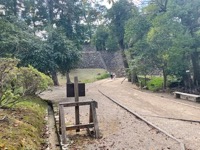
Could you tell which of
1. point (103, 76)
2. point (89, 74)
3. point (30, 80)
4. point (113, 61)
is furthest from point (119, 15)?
point (30, 80)

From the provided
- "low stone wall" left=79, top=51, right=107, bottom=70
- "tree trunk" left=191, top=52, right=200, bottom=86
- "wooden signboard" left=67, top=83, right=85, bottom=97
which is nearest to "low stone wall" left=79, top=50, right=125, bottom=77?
"low stone wall" left=79, top=51, right=107, bottom=70

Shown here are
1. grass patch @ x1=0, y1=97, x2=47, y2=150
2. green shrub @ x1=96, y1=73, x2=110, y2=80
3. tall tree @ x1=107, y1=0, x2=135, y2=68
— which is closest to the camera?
grass patch @ x1=0, y1=97, x2=47, y2=150

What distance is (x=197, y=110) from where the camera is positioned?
1011 cm

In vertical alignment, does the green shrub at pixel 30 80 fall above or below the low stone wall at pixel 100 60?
below

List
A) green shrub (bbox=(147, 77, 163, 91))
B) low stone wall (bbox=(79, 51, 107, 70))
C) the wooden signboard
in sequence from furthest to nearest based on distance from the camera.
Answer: low stone wall (bbox=(79, 51, 107, 70)), green shrub (bbox=(147, 77, 163, 91)), the wooden signboard

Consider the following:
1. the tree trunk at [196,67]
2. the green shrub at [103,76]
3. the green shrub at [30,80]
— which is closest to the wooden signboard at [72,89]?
the green shrub at [30,80]

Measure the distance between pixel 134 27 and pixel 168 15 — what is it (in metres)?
4.67

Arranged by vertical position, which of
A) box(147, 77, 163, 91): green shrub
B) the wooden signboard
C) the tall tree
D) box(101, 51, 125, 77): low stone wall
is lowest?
box(147, 77, 163, 91): green shrub

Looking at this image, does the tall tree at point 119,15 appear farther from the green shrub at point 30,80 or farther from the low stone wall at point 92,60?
the green shrub at point 30,80

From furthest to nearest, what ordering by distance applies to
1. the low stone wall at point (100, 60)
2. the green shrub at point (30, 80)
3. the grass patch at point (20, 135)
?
the low stone wall at point (100, 60) < the green shrub at point (30, 80) < the grass patch at point (20, 135)

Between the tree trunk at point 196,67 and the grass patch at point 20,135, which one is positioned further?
the tree trunk at point 196,67

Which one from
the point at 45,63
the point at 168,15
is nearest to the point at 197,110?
the point at 168,15

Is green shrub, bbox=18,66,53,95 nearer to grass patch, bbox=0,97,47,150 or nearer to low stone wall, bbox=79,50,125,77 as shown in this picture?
grass patch, bbox=0,97,47,150

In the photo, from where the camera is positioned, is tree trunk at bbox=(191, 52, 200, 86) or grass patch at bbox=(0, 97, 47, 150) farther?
tree trunk at bbox=(191, 52, 200, 86)
